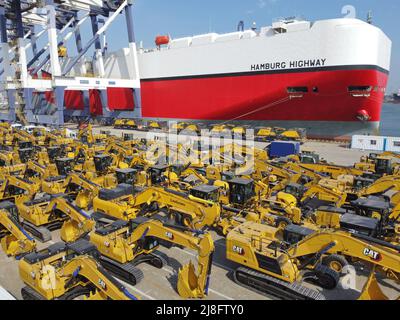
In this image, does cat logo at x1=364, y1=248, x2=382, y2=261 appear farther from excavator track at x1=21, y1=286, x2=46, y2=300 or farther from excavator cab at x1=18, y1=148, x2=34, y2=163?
excavator cab at x1=18, y1=148, x2=34, y2=163

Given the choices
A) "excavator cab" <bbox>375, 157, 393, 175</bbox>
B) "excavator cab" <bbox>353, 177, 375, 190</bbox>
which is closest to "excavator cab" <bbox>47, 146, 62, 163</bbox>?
"excavator cab" <bbox>353, 177, 375, 190</bbox>

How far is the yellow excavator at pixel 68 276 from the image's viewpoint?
26.8 feet

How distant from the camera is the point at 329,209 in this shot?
516 inches

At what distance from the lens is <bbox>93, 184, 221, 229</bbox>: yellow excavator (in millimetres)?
12219

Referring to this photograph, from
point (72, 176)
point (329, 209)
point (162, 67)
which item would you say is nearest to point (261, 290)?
point (329, 209)

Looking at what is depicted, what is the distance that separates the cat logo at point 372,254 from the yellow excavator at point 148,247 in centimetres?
429

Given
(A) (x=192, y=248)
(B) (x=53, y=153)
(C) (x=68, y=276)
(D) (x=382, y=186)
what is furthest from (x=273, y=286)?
(B) (x=53, y=153)

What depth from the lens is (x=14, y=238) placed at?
12.2 m

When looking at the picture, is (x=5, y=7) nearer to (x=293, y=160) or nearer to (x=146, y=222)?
(x=293, y=160)

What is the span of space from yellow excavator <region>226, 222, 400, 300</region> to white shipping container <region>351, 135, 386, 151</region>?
2703cm

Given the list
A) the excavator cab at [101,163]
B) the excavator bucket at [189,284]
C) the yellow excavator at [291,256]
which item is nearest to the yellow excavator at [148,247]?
the excavator bucket at [189,284]

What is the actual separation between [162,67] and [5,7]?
25873 millimetres

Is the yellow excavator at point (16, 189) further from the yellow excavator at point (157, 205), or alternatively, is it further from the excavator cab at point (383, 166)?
the excavator cab at point (383, 166)

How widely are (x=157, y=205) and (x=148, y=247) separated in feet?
13.2
